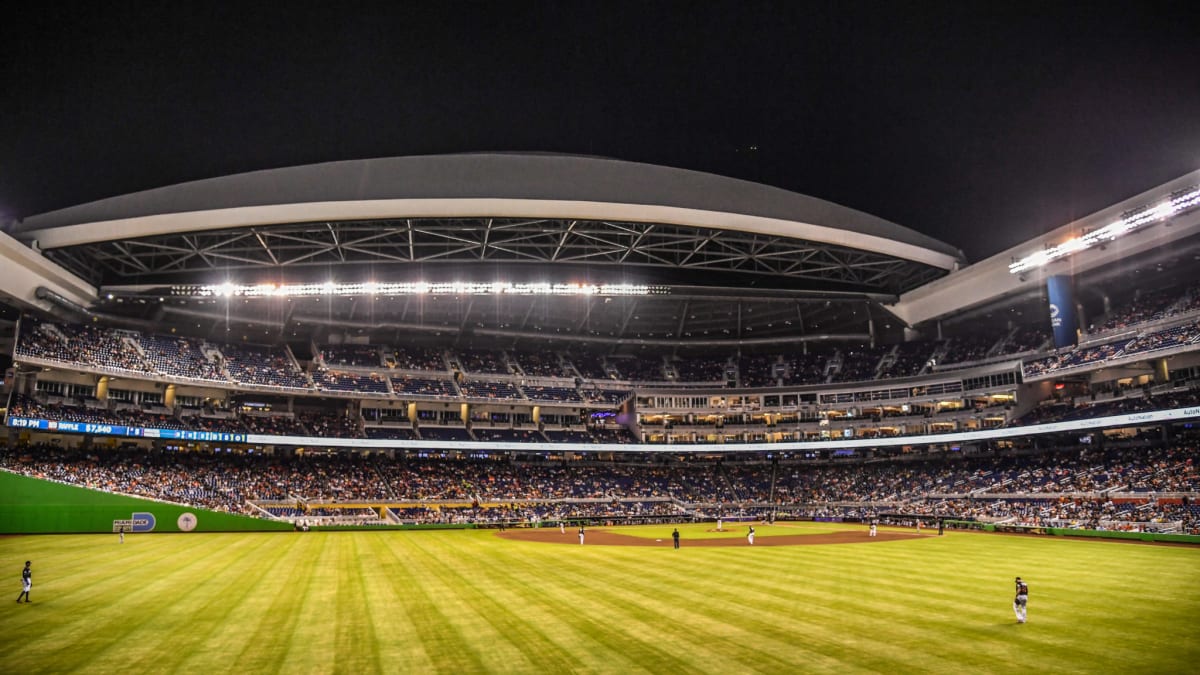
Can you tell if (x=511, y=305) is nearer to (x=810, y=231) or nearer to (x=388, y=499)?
(x=388, y=499)

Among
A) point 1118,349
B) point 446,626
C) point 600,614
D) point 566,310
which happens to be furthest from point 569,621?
point 566,310

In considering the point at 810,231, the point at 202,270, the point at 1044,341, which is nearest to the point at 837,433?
the point at 1044,341

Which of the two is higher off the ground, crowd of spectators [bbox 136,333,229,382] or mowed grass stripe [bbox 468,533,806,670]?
crowd of spectators [bbox 136,333,229,382]

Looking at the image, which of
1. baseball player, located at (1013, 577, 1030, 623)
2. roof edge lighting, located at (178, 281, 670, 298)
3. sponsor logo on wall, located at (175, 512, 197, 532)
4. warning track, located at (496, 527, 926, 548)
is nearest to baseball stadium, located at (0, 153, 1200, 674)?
baseball player, located at (1013, 577, 1030, 623)

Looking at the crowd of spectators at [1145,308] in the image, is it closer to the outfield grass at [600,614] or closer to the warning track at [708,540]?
the warning track at [708,540]

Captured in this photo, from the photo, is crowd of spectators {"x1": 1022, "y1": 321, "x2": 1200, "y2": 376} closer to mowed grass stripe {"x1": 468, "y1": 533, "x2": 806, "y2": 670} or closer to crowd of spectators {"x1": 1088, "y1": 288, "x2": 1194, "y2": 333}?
crowd of spectators {"x1": 1088, "y1": 288, "x2": 1194, "y2": 333}

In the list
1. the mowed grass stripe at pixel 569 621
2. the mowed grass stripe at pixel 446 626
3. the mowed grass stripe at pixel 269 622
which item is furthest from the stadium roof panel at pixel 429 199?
the mowed grass stripe at pixel 446 626
